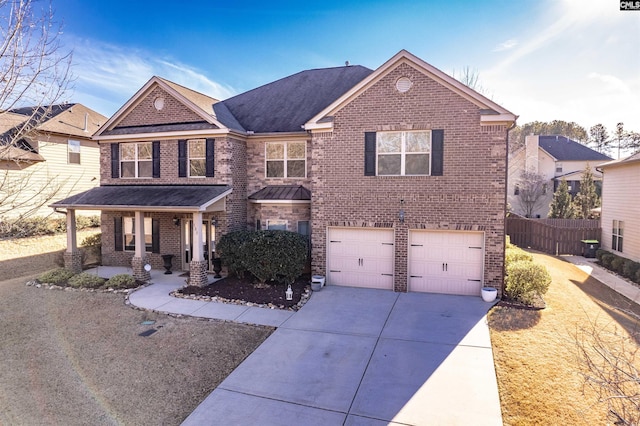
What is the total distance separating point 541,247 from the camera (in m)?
21.8

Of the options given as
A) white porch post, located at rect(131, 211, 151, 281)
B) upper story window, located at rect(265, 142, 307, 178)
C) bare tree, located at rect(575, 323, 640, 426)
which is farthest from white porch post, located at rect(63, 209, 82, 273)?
bare tree, located at rect(575, 323, 640, 426)

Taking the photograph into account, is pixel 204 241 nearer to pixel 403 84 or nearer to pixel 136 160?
pixel 136 160

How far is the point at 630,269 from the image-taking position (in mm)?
15164

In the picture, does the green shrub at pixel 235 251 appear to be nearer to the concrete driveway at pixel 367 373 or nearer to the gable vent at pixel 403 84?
the concrete driveway at pixel 367 373

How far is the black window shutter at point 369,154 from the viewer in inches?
488

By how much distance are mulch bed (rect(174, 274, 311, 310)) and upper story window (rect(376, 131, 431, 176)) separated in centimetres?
488

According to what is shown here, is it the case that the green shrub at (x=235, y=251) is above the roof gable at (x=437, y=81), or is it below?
below

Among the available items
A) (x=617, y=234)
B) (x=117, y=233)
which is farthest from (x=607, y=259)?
(x=117, y=233)

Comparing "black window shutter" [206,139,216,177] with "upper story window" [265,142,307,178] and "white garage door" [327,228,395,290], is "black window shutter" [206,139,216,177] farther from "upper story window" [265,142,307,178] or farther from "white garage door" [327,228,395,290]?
"white garage door" [327,228,395,290]

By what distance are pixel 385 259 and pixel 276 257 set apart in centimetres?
373

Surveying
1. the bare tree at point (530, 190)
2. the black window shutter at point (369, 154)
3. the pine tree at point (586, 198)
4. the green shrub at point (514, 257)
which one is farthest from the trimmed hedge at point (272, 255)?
the bare tree at point (530, 190)

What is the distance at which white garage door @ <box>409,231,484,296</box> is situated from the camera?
1172 cm

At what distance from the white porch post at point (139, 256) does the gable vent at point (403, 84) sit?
10.6m

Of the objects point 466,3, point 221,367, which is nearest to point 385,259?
point 221,367
